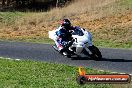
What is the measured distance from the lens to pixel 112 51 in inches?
776

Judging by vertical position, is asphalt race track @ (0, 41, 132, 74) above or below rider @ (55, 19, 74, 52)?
below

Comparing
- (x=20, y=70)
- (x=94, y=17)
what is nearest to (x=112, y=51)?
(x=20, y=70)

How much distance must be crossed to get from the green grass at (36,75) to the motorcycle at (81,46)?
2.52 metres

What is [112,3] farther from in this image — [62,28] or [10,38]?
[62,28]

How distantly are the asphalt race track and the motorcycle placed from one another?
240 mm

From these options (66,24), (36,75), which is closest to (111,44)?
(66,24)

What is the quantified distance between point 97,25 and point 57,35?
39.0 feet

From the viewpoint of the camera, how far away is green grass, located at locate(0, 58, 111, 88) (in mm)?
10766

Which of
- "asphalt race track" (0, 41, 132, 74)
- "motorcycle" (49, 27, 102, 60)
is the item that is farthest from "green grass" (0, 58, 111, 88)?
"motorcycle" (49, 27, 102, 60)

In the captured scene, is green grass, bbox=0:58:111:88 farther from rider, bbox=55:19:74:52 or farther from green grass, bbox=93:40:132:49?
green grass, bbox=93:40:132:49

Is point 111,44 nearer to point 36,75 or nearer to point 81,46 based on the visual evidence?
point 81,46

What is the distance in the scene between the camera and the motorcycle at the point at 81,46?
17.0m

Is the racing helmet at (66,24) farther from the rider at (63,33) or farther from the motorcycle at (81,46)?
the motorcycle at (81,46)

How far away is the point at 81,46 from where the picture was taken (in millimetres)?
17141
